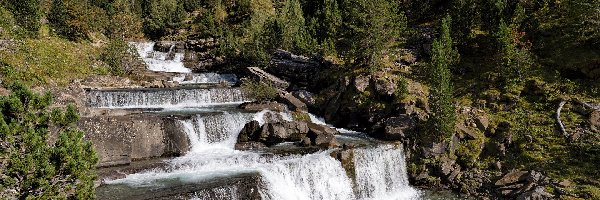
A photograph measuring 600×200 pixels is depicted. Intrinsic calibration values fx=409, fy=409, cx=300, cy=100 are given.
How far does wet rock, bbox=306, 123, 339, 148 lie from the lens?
40562mm

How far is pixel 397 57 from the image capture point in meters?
60.5

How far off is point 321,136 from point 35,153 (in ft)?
95.2

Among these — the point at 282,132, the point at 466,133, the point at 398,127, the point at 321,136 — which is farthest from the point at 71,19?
the point at 466,133

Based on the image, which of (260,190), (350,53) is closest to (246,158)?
(260,190)

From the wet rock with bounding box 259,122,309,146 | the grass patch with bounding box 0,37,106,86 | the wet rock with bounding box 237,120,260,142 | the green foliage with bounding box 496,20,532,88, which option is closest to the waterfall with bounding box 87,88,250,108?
the grass patch with bounding box 0,37,106,86

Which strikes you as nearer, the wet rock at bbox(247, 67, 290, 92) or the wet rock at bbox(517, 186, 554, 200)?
the wet rock at bbox(517, 186, 554, 200)

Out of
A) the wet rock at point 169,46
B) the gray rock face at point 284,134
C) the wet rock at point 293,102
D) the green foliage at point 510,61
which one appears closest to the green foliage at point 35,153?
the gray rock face at point 284,134

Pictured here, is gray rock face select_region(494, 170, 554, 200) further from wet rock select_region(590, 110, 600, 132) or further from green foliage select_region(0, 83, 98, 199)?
green foliage select_region(0, 83, 98, 199)

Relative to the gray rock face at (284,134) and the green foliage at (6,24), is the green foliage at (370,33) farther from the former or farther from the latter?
the green foliage at (6,24)

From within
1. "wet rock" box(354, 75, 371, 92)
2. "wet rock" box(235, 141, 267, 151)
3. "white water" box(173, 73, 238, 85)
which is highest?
"white water" box(173, 73, 238, 85)

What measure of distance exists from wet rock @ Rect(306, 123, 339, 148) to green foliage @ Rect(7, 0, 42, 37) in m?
46.3

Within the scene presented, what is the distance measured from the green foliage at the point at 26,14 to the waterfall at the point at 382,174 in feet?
174

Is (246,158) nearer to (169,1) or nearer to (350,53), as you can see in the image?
(350,53)

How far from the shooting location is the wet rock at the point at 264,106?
161 ft
